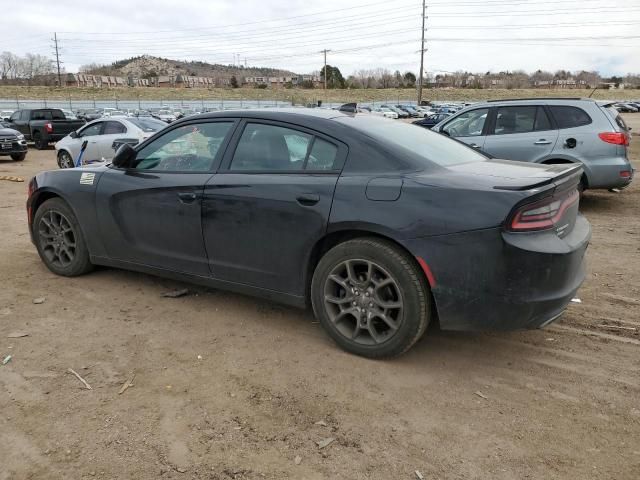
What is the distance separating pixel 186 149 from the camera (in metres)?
4.15

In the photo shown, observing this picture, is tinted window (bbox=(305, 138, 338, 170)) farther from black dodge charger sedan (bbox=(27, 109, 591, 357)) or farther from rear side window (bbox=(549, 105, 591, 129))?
rear side window (bbox=(549, 105, 591, 129))

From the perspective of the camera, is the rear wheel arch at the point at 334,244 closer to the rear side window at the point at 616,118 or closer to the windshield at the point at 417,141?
the windshield at the point at 417,141

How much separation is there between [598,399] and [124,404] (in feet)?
8.62

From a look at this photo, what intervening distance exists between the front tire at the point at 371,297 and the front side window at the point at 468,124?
6047 millimetres

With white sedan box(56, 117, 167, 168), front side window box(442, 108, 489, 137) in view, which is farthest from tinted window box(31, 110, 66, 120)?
front side window box(442, 108, 489, 137)

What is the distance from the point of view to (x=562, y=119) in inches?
309

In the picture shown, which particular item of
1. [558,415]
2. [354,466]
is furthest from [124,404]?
[558,415]

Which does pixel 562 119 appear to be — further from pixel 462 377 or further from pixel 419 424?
pixel 419 424

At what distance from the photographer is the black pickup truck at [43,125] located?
21.6 meters

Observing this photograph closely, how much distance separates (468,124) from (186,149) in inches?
234

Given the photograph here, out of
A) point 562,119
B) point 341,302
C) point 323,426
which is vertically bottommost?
point 323,426

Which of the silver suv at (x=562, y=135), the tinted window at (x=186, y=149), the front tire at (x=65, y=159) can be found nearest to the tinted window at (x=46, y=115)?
the front tire at (x=65, y=159)

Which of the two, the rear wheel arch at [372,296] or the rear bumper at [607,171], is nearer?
the rear wheel arch at [372,296]

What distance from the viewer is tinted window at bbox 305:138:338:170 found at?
3453 mm
